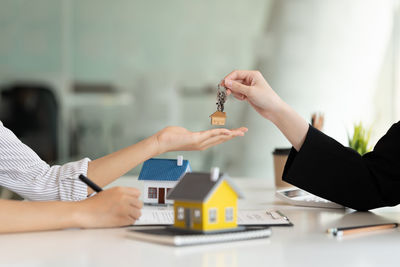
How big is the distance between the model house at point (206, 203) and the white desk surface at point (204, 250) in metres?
0.04

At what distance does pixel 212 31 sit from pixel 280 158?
2.23 meters

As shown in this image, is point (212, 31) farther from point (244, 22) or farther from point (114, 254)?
point (114, 254)

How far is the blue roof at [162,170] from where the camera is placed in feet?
4.75

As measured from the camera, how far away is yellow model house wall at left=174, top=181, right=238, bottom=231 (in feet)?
2.87

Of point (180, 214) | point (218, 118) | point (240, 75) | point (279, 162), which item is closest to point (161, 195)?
point (218, 118)

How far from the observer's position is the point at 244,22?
4.06m

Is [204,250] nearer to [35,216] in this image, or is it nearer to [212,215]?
[212,215]

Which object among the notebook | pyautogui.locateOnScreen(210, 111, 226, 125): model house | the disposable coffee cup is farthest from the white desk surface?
the disposable coffee cup

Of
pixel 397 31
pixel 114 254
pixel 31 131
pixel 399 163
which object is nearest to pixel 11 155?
pixel 114 254

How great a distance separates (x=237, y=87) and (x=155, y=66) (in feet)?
9.01

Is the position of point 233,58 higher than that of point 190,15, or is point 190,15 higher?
point 190,15

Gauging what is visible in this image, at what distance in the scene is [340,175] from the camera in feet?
4.51

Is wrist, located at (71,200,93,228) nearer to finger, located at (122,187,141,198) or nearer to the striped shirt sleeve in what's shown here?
finger, located at (122,187,141,198)

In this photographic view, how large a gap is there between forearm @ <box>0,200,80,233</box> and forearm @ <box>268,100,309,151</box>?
60cm
